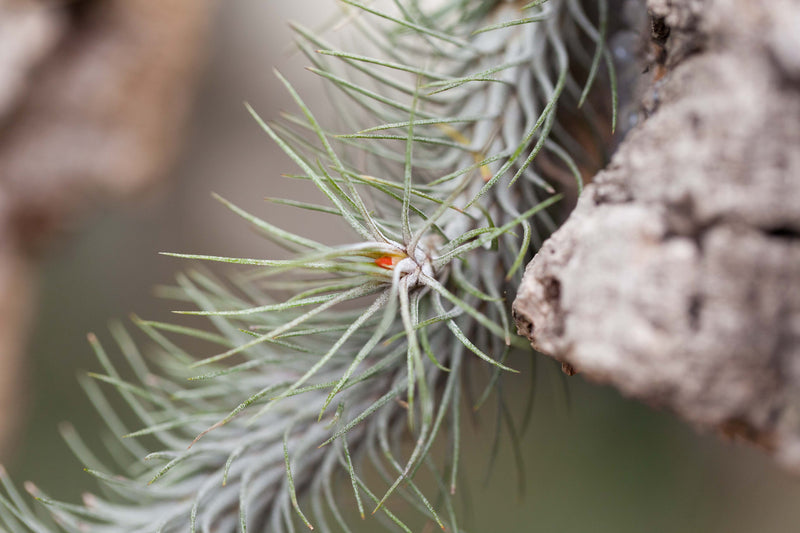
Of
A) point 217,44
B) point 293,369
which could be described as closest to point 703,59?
point 293,369

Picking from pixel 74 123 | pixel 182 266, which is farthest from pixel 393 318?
pixel 182 266

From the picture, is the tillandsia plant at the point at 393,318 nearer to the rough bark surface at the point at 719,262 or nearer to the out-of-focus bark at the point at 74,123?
the rough bark surface at the point at 719,262

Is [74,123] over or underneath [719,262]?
over

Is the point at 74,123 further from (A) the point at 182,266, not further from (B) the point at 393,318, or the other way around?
(B) the point at 393,318

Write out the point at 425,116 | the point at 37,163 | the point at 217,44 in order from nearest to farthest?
1. the point at 425,116
2. the point at 37,163
3. the point at 217,44

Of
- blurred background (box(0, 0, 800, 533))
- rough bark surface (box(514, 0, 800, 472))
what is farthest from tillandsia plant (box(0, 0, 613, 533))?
blurred background (box(0, 0, 800, 533))

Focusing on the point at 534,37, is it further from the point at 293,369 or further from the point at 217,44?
the point at 217,44

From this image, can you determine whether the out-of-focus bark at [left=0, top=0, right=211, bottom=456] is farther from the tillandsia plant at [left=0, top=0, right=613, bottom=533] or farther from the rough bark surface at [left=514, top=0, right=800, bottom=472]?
the rough bark surface at [left=514, top=0, right=800, bottom=472]
